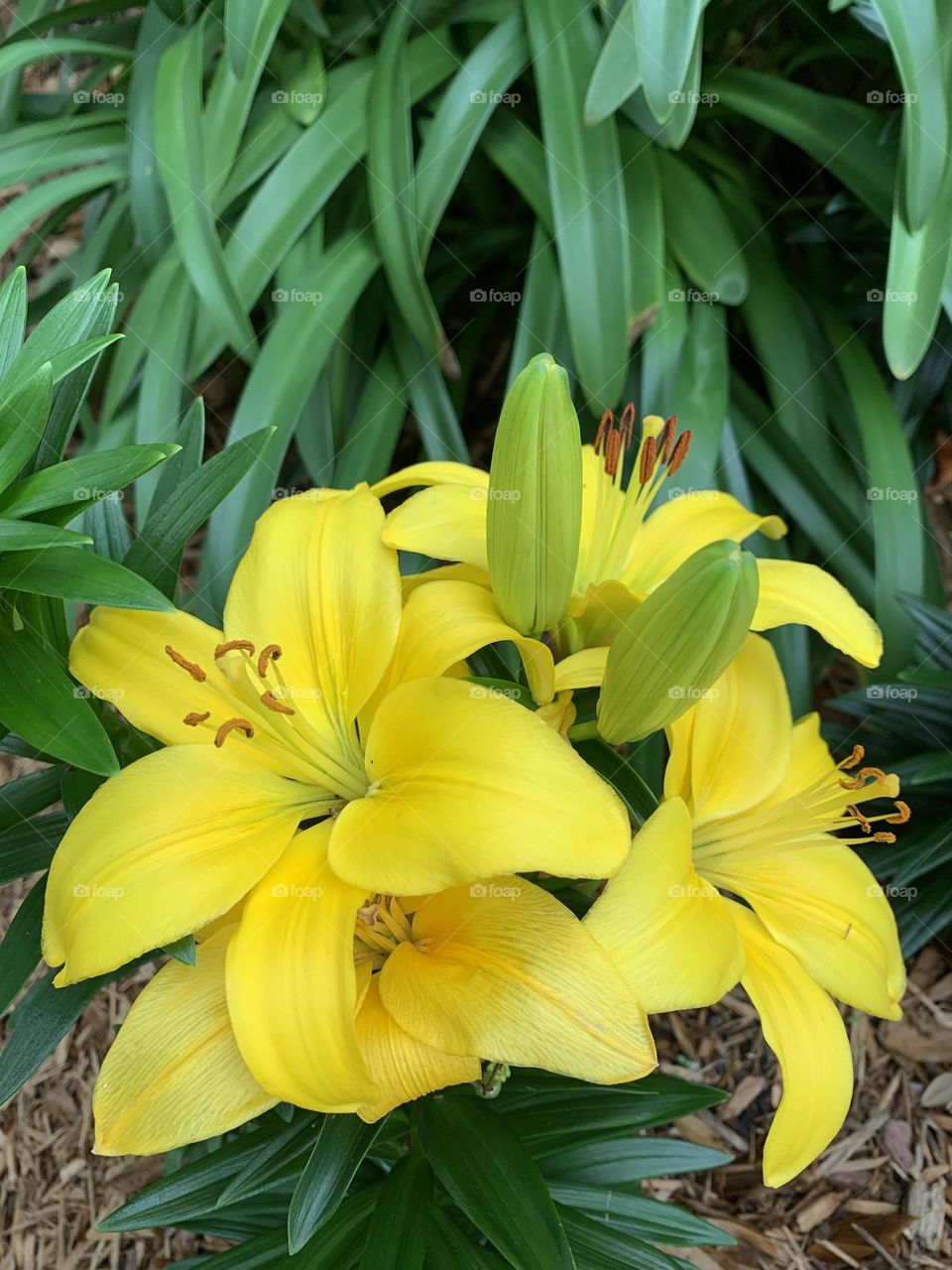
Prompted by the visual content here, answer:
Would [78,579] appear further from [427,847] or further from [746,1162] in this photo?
[746,1162]

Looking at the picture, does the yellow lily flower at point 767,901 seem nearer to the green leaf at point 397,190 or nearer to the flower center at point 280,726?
the flower center at point 280,726

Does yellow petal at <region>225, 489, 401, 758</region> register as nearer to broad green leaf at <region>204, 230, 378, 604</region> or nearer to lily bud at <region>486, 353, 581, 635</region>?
lily bud at <region>486, 353, 581, 635</region>

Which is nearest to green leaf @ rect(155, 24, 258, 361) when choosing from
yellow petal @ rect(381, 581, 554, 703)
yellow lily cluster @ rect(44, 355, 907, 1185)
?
yellow lily cluster @ rect(44, 355, 907, 1185)

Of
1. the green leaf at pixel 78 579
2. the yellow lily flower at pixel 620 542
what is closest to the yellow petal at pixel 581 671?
the yellow lily flower at pixel 620 542

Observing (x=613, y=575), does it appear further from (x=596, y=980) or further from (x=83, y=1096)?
(x=83, y=1096)

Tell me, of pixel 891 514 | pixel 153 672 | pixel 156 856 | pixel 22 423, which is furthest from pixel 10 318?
pixel 891 514

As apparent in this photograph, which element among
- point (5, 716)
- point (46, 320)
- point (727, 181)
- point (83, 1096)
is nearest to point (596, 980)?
point (5, 716)

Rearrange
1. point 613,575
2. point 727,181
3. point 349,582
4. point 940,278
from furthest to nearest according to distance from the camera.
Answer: point 727,181 → point 940,278 → point 613,575 → point 349,582
